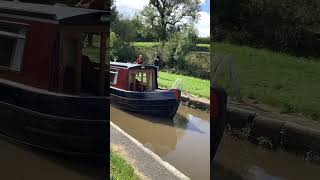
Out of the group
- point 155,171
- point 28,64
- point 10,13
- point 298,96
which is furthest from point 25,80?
point 298,96

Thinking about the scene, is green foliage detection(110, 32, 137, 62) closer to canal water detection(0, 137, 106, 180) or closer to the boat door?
the boat door

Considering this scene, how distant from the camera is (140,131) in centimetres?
388

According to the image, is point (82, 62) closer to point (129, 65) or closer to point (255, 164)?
point (129, 65)

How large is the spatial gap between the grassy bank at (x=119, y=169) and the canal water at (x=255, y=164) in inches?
26.3

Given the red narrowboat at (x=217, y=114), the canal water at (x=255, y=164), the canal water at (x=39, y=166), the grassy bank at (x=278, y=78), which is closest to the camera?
the grassy bank at (x=278, y=78)

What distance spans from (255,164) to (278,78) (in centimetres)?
61

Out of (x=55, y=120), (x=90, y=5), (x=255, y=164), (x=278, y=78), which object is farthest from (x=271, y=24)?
(x=55, y=120)

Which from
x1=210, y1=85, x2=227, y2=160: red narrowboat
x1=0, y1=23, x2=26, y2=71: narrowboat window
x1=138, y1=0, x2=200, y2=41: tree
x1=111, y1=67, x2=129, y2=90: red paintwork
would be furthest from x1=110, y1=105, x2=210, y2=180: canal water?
x1=0, y1=23, x2=26, y2=71: narrowboat window

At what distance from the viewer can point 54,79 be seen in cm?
419

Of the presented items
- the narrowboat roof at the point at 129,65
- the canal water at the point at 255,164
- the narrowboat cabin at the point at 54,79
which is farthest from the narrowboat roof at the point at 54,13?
the canal water at the point at 255,164

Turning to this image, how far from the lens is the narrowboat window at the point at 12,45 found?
4336 mm

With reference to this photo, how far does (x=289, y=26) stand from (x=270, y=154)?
2.78 ft

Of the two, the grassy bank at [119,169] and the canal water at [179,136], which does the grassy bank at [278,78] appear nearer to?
the canal water at [179,136]

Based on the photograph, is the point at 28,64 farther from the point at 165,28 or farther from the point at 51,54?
the point at 165,28
